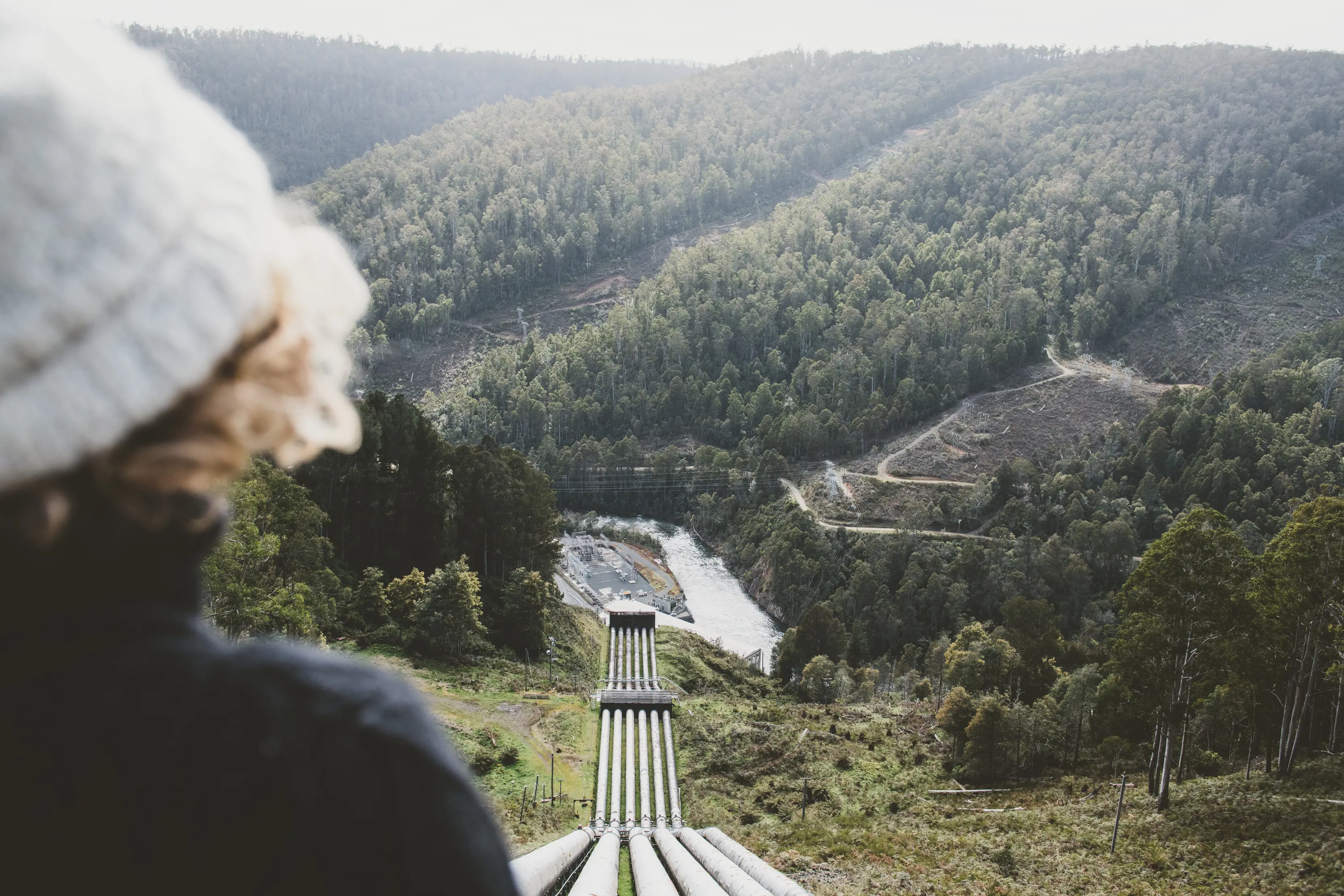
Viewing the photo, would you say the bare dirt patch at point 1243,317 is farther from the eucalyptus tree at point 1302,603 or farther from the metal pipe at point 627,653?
the eucalyptus tree at point 1302,603

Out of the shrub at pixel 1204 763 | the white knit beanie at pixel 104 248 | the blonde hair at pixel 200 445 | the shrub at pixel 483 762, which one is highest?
the white knit beanie at pixel 104 248

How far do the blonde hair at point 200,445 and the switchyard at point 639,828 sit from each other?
2.59 ft

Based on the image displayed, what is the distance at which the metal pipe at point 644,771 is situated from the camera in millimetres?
26141

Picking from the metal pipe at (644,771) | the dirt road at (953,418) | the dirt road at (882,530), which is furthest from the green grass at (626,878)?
the dirt road at (953,418)

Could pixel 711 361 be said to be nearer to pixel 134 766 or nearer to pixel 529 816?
pixel 529 816

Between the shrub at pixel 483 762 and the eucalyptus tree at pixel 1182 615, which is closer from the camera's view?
the eucalyptus tree at pixel 1182 615

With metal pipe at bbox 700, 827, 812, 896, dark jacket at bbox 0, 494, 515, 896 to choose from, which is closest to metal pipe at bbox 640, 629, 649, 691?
metal pipe at bbox 700, 827, 812, 896

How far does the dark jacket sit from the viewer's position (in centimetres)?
120

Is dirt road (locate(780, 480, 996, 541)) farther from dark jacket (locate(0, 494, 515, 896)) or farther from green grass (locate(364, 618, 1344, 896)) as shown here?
dark jacket (locate(0, 494, 515, 896))

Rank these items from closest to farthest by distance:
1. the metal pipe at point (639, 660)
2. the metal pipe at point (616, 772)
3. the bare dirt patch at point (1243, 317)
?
1. the metal pipe at point (616, 772)
2. the metal pipe at point (639, 660)
3. the bare dirt patch at point (1243, 317)

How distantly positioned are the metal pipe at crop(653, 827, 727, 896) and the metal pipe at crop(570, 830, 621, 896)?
1017mm

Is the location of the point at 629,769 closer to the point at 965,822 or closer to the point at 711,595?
the point at 965,822

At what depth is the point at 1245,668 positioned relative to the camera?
2366 centimetres

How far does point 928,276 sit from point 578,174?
195 ft
